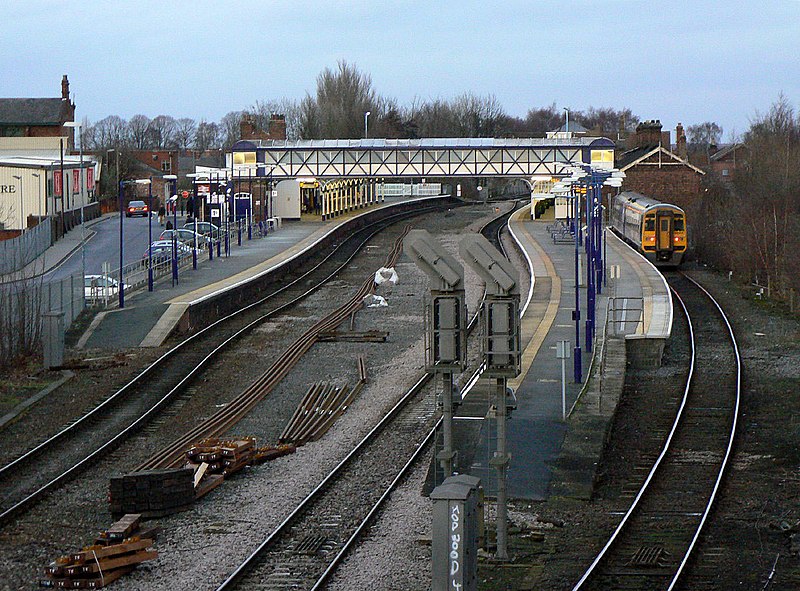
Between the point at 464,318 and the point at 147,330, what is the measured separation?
19079mm

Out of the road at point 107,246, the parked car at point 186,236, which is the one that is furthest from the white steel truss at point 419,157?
the parked car at point 186,236

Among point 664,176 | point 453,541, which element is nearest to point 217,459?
point 453,541

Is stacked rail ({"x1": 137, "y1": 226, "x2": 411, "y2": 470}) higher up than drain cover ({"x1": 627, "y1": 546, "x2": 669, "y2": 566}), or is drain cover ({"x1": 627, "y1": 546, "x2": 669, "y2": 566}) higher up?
stacked rail ({"x1": 137, "y1": 226, "x2": 411, "y2": 470})

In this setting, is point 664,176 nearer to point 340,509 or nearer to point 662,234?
point 662,234

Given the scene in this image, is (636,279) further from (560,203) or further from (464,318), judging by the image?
(464,318)

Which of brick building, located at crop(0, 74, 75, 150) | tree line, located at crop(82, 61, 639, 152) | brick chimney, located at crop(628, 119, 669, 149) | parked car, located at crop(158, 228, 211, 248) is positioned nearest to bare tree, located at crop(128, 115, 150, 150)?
tree line, located at crop(82, 61, 639, 152)

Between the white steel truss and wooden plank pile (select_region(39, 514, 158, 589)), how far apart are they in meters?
54.5

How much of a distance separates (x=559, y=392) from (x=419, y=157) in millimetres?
46954

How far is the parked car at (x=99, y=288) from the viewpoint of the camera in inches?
1453

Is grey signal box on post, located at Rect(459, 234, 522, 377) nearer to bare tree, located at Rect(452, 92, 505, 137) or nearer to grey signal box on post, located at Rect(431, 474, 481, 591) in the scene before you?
grey signal box on post, located at Rect(431, 474, 481, 591)

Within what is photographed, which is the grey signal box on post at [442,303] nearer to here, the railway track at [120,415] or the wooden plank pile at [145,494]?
the wooden plank pile at [145,494]

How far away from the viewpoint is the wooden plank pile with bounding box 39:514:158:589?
14805mm

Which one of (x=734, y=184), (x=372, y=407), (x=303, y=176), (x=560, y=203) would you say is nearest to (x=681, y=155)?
(x=734, y=184)

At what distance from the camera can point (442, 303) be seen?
50.2 ft
